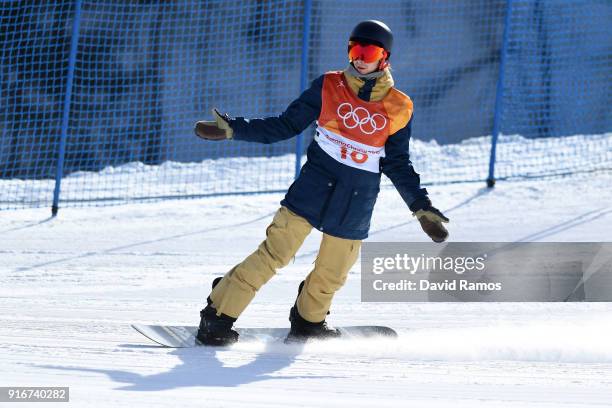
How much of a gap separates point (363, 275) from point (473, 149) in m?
3.86

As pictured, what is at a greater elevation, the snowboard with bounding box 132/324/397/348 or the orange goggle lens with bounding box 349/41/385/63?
the orange goggle lens with bounding box 349/41/385/63

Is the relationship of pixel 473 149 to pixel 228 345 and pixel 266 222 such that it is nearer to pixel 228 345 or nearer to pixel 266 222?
pixel 266 222

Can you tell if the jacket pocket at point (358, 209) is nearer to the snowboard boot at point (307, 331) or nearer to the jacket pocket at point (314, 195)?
the jacket pocket at point (314, 195)

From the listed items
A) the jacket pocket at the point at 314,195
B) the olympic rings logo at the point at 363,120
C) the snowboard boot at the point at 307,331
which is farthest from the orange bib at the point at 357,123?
the snowboard boot at the point at 307,331

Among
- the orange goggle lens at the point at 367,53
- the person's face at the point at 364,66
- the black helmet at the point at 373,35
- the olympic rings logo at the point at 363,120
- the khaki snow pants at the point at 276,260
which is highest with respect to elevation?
the black helmet at the point at 373,35

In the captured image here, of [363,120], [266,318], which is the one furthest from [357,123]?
[266,318]

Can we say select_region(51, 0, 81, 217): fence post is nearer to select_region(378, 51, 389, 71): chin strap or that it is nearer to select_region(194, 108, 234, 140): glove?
select_region(194, 108, 234, 140): glove

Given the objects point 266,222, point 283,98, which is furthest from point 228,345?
point 283,98

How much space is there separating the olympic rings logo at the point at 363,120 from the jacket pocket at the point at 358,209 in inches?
9.7

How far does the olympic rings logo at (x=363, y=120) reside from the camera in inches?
173

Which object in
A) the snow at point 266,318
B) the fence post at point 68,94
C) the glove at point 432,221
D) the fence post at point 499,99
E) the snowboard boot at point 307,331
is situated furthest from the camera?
the fence post at point 499,99

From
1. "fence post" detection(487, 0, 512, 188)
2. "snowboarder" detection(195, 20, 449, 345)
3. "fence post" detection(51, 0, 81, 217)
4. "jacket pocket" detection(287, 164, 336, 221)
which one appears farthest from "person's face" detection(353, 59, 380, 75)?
"fence post" detection(487, 0, 512, 188)

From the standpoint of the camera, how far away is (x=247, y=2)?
961cm

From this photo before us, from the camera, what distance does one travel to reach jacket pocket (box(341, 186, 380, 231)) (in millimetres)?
4426
